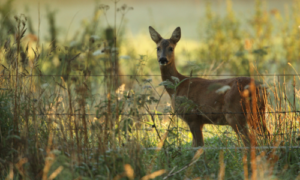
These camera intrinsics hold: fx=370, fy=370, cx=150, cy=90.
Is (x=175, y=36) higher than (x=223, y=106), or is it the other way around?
(x=175, y=36)

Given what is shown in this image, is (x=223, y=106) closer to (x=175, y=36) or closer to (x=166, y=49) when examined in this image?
(x=166, y=49)

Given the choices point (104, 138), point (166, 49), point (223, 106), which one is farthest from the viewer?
point (166, 49)

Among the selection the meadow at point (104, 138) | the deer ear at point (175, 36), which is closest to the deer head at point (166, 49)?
the deer ear at point (175, 36)

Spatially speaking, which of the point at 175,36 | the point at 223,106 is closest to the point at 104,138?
the point at 223,106

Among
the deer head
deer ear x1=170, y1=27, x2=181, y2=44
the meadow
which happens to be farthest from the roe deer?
deer ear x1=170, y1=27, x2=181, y2=44

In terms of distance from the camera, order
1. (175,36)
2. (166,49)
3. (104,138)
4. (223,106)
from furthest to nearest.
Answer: (175,36) < (166,49) < (223,106) < (104,138)

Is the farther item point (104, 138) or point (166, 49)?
point (166, 49)

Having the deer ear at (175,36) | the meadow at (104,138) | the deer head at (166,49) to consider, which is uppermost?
the deer ear at (175,36)

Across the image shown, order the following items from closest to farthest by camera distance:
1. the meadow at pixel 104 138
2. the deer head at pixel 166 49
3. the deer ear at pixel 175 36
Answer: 1. the meadow at pixel 104 138
2. the deer head at pixel 166 49
3. the deer ear at pixel 175 36

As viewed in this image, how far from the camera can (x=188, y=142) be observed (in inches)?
200

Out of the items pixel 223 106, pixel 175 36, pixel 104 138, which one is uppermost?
pixel 175 36

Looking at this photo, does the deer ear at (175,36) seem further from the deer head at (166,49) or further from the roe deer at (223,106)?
the roe deer at (223,106)

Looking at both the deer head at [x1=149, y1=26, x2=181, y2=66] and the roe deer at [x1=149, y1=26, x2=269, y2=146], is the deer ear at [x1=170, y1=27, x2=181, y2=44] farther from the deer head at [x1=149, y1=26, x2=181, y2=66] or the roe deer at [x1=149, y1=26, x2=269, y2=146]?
the roe deer at [x1=149, y1=26, x2=269, y2=146]

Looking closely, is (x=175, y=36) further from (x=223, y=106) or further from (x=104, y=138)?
(x=104, y=138)
